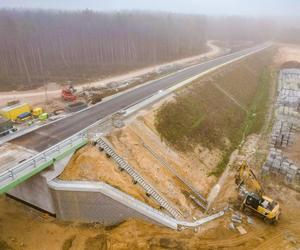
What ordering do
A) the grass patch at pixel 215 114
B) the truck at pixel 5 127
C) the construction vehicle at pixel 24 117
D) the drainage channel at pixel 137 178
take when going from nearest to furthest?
1. the drainage channel at pixel 137 178
2. the truck at pixel 5 127
3. the construction vehicle at pixel 24 117
4. the grass patch at pixel 215 114

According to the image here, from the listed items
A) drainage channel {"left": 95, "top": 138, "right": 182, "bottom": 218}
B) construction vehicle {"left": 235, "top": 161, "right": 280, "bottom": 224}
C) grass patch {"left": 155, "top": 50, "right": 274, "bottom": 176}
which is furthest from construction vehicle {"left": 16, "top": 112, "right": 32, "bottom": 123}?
construction vehicle {"left": 235, "top": 161, "right": 280, "bottom": 224}

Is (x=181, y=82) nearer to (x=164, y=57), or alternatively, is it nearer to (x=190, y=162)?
(x=190, y=162)

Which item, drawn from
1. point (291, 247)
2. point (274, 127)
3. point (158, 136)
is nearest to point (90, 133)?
point (158, 136)

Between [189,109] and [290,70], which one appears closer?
[189,109]

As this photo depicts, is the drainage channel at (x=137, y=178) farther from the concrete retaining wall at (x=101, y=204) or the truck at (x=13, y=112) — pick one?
the truck at (x=13, y=112)

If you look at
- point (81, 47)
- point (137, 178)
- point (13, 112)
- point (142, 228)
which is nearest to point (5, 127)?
point (13, 112)

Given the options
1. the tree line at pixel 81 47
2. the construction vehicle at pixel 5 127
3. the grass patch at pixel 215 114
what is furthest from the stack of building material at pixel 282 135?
the tree line at pixel 81 47
